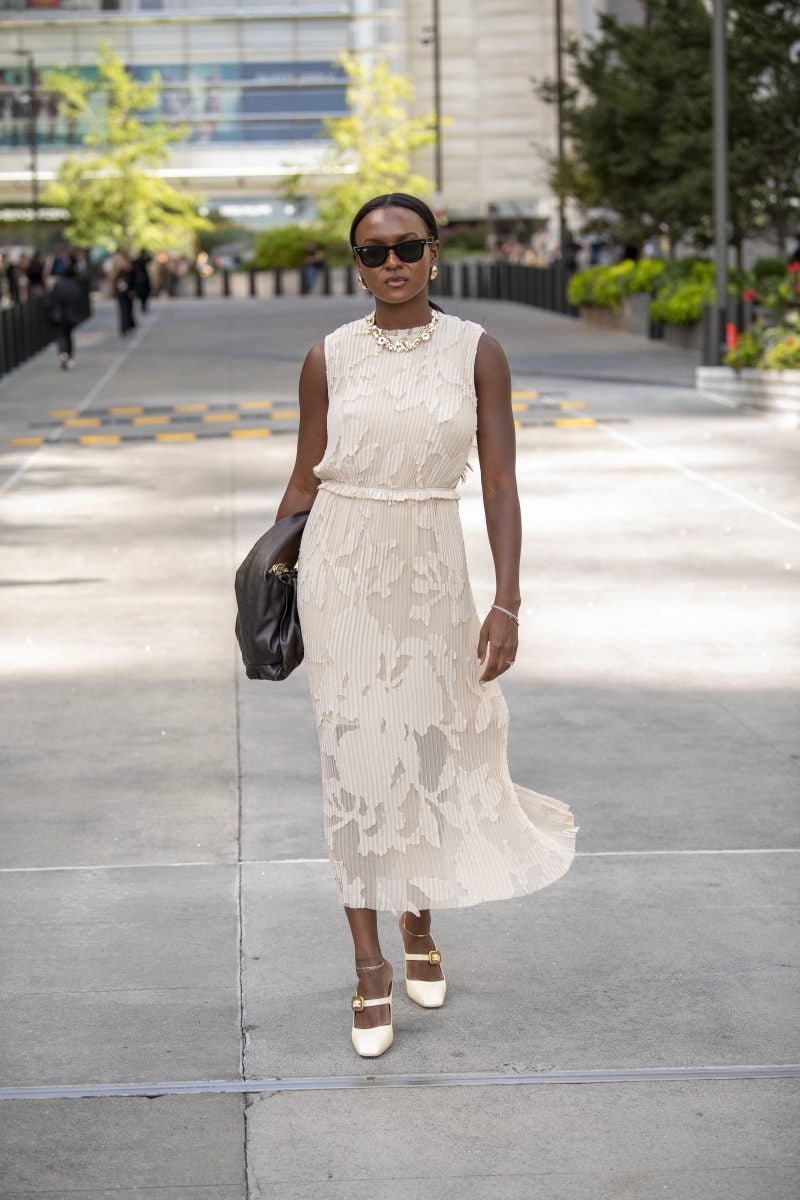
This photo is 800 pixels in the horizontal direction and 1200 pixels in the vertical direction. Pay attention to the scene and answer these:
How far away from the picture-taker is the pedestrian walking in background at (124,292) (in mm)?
39469

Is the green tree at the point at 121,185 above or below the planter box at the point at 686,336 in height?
above

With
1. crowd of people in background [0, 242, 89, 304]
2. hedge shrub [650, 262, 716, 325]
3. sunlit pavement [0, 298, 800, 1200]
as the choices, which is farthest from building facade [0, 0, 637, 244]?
sunlit pavement [0, 298, 800, 1200]

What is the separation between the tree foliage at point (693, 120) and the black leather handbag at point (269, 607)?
Result: 82.1ft

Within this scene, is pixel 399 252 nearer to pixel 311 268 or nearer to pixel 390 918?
pixel 390 918

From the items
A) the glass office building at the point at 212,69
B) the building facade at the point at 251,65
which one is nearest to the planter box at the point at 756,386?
the building facade at the point at 251,65

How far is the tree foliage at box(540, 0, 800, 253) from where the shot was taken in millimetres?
28875

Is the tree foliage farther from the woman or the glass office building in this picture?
the glass office building

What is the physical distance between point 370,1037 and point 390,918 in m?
1.07

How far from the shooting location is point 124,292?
131ft

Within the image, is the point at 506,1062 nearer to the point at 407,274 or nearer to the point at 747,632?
the point at 407,274

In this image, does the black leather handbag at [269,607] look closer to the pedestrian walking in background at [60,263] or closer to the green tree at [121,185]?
the pedestrian walking in background at [60,263]

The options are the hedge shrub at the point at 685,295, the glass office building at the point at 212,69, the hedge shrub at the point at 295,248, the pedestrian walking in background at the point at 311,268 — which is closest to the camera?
the hedge shrub at the point at 685,295

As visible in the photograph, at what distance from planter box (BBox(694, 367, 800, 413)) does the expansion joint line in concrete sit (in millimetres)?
16041

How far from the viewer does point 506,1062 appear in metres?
4.49
